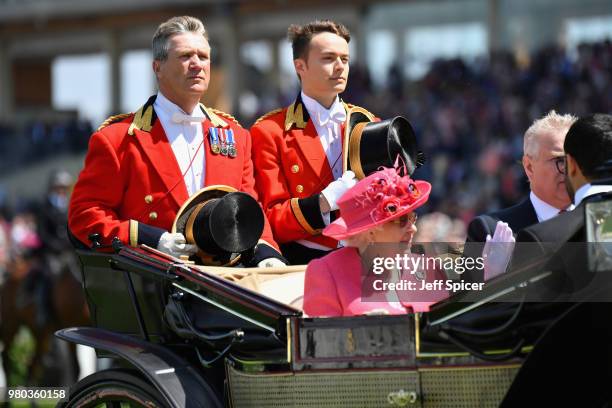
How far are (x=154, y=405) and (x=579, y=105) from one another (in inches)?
507

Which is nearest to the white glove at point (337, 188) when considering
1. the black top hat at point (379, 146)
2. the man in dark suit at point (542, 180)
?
the black top hat at point (379, 146)

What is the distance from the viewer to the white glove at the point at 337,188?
184 inches

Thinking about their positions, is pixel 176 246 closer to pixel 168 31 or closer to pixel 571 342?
pixel 168 31

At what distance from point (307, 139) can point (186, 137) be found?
0.51 metres

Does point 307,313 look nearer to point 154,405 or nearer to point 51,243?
point 154,405

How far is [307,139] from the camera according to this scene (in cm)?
510

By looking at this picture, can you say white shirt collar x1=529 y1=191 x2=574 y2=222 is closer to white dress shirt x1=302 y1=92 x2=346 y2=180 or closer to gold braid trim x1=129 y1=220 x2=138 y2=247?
white dress shirt x1=302 y1=92 x2=346 y2=180

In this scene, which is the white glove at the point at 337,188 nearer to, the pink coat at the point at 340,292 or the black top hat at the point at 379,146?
the black top hat at the point at 379,146

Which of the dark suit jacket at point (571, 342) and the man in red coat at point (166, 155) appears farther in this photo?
the man in red coat at point (166, 155)

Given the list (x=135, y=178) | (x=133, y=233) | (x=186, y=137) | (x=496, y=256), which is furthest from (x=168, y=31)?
(x=496, y=256)

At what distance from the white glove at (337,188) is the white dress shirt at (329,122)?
0.40m

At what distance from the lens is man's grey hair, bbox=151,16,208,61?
16.3 ft

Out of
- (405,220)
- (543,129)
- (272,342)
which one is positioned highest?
(543,129)

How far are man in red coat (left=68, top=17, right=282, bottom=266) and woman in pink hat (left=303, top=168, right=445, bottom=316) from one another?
0.80m
